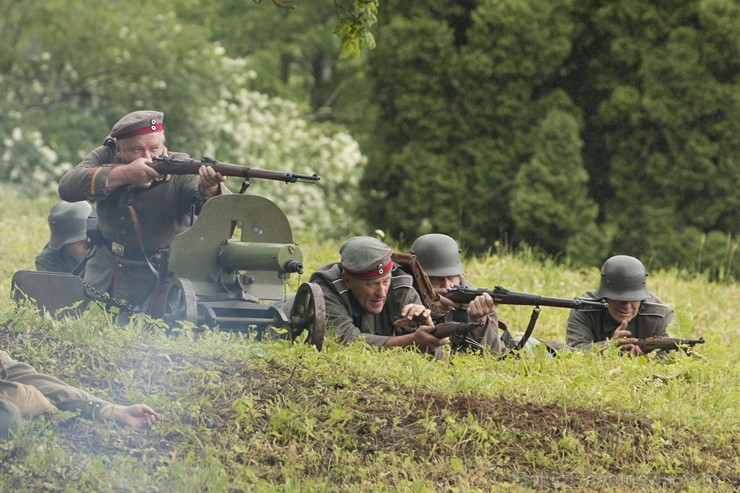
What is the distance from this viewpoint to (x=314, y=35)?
99.2ft

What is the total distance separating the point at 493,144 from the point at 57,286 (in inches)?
446

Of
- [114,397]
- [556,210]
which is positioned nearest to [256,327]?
[114,397]

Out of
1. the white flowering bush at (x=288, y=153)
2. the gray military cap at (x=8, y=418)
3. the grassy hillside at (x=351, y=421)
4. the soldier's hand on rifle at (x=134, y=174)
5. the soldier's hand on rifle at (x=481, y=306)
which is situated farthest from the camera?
the white flowering bush at (x=288, y=153)

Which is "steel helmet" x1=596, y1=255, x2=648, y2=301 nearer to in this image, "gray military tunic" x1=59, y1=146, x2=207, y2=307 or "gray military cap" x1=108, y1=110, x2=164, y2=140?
"gray military tunic" x1=59, y1=146, x2=207, y2=307

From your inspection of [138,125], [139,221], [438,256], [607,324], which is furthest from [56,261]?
[607,324]

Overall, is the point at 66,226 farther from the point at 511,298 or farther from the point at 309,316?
the point at 511,298

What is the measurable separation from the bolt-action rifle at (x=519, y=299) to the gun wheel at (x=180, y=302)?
1.95 m

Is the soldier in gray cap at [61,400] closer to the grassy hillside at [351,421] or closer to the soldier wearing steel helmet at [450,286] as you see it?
the grassy hillside at [351,421]

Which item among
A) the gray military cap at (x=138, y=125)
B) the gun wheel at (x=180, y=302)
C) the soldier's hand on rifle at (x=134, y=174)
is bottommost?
the gun wheel at (x=180, y=302)

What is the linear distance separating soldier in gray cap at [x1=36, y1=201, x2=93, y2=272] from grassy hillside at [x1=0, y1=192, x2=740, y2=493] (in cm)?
250

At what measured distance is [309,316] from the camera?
8.63m

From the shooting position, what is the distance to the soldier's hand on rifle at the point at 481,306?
30.2 ft

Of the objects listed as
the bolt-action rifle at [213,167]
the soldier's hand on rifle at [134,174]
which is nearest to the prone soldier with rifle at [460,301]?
the bolt-action rifle at [213,167]

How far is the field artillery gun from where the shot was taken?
355 inches
